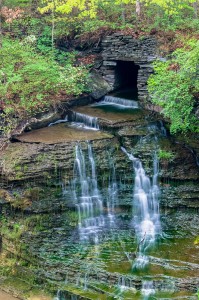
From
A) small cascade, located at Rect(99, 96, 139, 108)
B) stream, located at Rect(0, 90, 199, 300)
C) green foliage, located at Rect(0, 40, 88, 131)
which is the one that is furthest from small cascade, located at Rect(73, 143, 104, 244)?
small cascade, located at Rect(99, 96, 139, 108)

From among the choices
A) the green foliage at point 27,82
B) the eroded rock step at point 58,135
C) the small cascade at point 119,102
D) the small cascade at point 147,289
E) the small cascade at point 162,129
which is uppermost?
the green foliage at point 27,82

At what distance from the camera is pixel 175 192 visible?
14477 millimetres

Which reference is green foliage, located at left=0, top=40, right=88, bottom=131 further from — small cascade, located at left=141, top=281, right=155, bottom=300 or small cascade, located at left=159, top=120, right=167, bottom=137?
small cascade, located at left=141, top=281, right=155, bottom=300

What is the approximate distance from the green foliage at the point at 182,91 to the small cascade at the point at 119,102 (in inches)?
131

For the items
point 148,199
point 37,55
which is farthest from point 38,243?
point 37,55

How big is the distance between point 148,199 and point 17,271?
186 inches

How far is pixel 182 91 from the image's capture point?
13.4m

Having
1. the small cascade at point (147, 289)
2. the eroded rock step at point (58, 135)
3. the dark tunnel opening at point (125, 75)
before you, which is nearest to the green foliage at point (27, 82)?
the eroded rock step at point (58, 135)

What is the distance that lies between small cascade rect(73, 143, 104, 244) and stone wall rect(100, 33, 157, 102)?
4.34 meters

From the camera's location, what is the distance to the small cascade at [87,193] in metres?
14.0

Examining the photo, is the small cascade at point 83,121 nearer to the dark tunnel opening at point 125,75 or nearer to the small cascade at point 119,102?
the small cascade at point 119,102

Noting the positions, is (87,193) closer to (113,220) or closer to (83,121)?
(113,220)

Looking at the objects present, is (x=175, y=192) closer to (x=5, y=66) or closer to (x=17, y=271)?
(x=17, y=271)

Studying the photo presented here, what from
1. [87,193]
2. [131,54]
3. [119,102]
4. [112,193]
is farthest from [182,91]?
[119,102]
